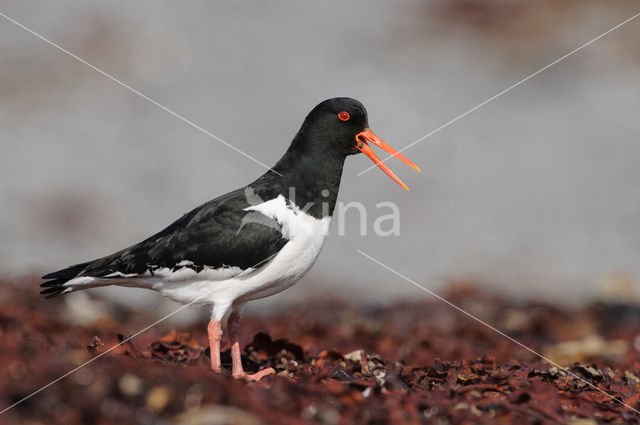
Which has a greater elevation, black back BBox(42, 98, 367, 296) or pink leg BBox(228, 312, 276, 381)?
black back BBox(42, 98, 367, 296)

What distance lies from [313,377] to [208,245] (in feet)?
4.39

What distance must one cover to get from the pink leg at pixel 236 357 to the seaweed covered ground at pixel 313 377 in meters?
0.14

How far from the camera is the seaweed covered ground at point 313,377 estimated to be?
3.56 m

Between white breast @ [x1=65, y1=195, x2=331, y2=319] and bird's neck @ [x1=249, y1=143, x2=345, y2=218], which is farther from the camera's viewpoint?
bird's neck @ [x1=249, y1=143, x2=345, y2=218]

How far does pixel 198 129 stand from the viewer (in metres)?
14.5

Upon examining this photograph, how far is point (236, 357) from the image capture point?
205 inches

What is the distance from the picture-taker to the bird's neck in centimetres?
546

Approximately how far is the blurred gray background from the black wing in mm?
4604

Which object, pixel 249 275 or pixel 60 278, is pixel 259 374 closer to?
pixel 249 275

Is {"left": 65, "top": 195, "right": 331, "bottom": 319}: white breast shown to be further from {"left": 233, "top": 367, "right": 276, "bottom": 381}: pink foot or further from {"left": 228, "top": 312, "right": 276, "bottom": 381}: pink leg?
{"left": 233, "top": 367, "right": 276, "bottom": 381}: pink foot

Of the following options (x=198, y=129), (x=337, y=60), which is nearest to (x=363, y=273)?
(x=198, y=129)

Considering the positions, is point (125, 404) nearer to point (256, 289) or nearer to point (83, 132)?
point (256, 289)

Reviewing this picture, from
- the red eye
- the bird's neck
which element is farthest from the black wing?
the red eye

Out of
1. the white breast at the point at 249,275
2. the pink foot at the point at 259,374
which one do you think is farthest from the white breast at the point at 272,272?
the pink foot at the point at 259,374
